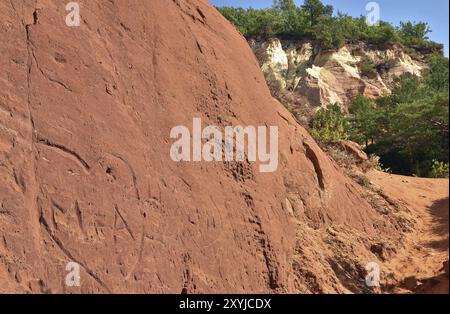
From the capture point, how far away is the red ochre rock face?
591cm

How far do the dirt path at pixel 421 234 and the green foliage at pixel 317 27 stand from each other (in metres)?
20.4

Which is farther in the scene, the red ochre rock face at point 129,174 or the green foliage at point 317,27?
the green foliage at point 317,27

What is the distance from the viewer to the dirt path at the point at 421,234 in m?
7.58

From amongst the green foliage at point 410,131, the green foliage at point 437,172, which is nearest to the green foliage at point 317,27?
the green foliage at point 410,131

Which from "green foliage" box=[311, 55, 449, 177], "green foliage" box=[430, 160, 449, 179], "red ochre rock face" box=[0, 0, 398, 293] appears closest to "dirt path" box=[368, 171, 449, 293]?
"green foliage" box=[430, 160, 449, 179]

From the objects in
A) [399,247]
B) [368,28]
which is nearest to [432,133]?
[399,247]

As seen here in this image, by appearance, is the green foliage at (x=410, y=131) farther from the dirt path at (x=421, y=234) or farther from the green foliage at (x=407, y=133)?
the dirt path at (x=421, y=234)

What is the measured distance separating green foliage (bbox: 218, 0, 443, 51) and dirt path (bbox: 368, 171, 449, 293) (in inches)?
805

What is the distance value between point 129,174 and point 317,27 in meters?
27.7

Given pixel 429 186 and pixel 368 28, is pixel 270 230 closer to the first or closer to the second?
pixel 429 186

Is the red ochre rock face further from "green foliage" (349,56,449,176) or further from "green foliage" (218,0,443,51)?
"green foliage" (218,0,443,51)

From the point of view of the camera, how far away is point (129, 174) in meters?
6.42

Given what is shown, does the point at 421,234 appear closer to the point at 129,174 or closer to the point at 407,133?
the point at 407,133
